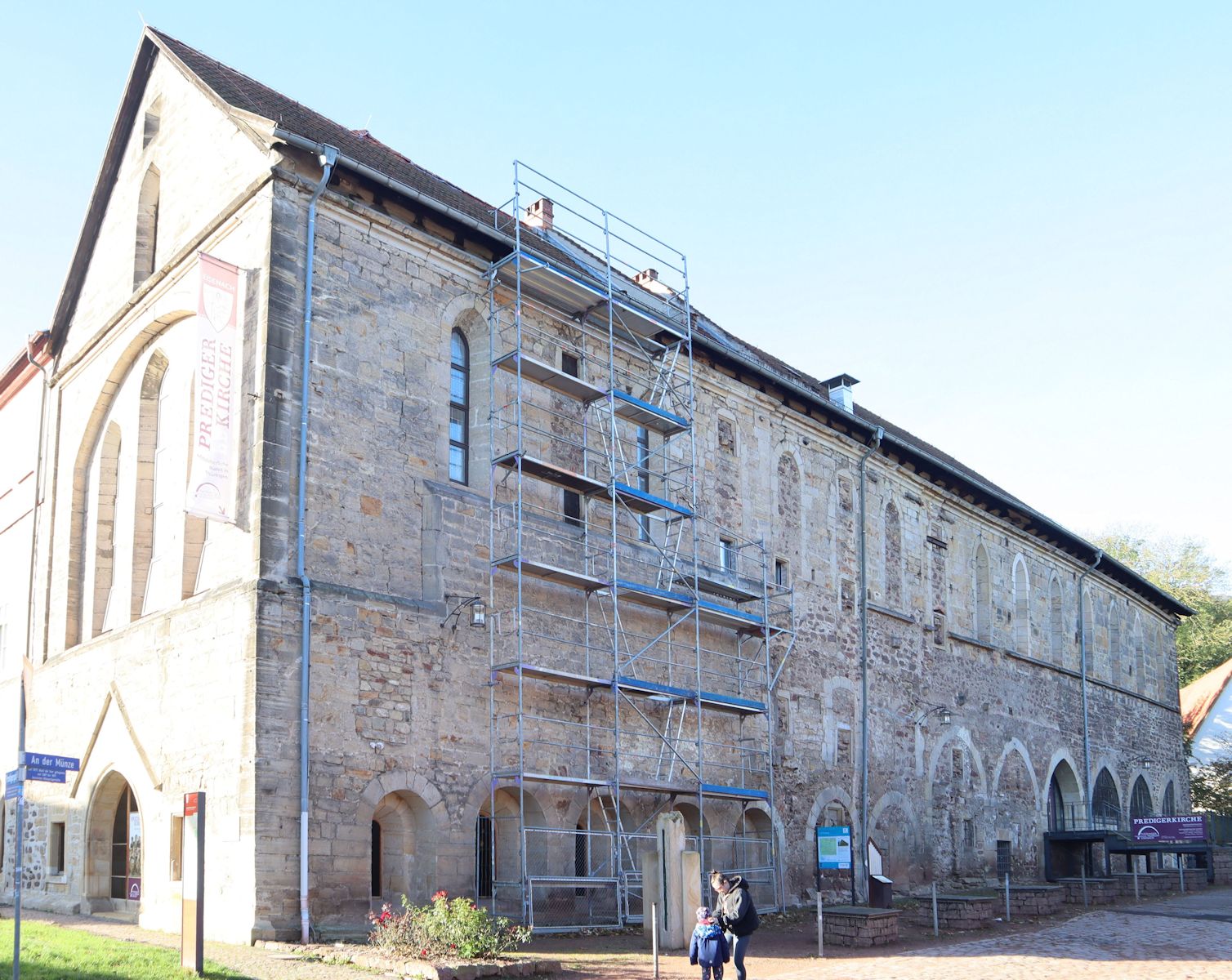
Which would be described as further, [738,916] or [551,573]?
[551,573]

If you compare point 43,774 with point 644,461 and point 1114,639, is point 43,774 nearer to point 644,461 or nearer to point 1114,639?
point 644,461

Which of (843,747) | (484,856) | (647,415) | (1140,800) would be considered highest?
(647,415)

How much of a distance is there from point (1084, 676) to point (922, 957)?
23028 mm

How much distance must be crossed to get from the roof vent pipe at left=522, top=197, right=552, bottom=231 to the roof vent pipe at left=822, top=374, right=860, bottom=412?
8.34 m

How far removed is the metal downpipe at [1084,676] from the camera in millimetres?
34969

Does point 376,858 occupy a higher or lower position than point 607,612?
lower

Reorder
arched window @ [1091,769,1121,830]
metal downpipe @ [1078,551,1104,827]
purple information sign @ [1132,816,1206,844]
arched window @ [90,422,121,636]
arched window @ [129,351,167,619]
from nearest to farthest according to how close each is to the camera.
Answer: arched window @ [129,351,167,619], arched window @ [90,422,121,636], purple information sign @ [1132,816,1206,844], metal downpipe @ [1078,551,1104,827], arched window @ [1091,769,1121,830]

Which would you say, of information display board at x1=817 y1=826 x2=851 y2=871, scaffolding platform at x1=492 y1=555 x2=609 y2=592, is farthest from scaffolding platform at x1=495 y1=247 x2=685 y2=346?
information display board at x1=817 y1=826 x2=851 y2=871

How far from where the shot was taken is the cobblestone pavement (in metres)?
13.3

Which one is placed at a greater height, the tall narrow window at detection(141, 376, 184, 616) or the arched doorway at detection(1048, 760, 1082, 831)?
the tall narrow window at detection(141, 376, 184, 616)

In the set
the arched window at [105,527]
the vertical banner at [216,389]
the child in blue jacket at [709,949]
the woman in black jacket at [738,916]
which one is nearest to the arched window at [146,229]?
the arched window at [105,527]

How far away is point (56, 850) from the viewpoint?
63.0 feet

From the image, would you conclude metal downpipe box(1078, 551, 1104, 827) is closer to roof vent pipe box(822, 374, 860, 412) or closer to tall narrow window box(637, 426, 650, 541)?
roof vent pipe box(822, 374, 860, 412)

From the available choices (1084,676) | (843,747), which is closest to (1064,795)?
(1084,676)
